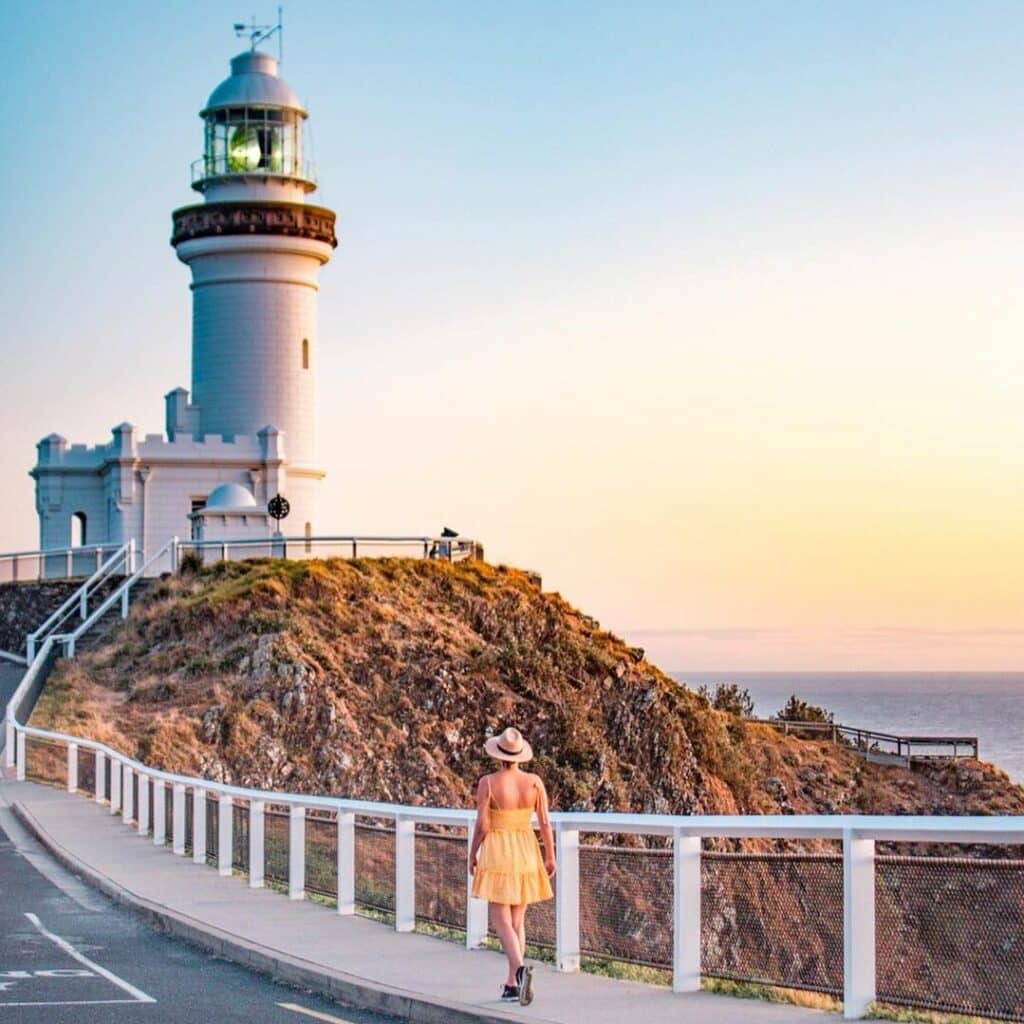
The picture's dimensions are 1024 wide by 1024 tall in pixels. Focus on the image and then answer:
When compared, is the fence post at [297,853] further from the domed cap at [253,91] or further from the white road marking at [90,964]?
the domed cap at [253,91]

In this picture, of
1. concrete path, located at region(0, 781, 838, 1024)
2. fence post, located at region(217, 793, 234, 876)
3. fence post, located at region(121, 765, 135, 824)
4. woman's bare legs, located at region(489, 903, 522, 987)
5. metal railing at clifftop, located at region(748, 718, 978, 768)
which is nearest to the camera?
concrete path, located at region(0, 781, 838, 1024)

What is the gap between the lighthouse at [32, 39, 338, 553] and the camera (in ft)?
201

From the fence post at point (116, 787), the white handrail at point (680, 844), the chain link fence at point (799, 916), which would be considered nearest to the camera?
the chain link fence at point (799, 916)

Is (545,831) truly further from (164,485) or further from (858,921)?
(164,485)

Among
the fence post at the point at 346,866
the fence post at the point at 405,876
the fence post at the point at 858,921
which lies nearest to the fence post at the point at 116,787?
the fence post at the point at 346,866

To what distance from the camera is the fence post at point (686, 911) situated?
1133 centimetres

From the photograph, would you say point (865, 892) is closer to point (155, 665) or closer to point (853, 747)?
point (155, 665)

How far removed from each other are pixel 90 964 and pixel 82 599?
136ft

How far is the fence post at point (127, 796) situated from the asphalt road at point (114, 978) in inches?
270

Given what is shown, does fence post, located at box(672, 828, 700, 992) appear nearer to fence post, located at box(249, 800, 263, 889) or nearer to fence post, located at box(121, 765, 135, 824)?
fence post, located at box(249, 800, 263, 889)

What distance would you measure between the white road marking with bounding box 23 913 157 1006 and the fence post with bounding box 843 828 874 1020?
4.51 metres

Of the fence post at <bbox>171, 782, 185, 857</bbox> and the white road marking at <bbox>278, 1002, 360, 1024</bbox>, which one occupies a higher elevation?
the fence post at <bbox>171, 782, 185, 857</bbox>

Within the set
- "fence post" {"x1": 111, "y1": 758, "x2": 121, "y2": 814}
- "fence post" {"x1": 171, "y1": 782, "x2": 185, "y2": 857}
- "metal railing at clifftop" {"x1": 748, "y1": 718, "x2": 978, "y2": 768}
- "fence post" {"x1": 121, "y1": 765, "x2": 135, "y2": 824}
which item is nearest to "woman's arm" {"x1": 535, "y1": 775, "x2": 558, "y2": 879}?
"fence post" {"x1": 171, "y1": 782, "x2": 185, "y2": 857}

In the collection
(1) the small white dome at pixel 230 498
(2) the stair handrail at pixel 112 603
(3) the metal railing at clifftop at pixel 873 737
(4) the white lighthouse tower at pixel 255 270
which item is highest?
(4) the white lighthouse tower at pixel 255 270
